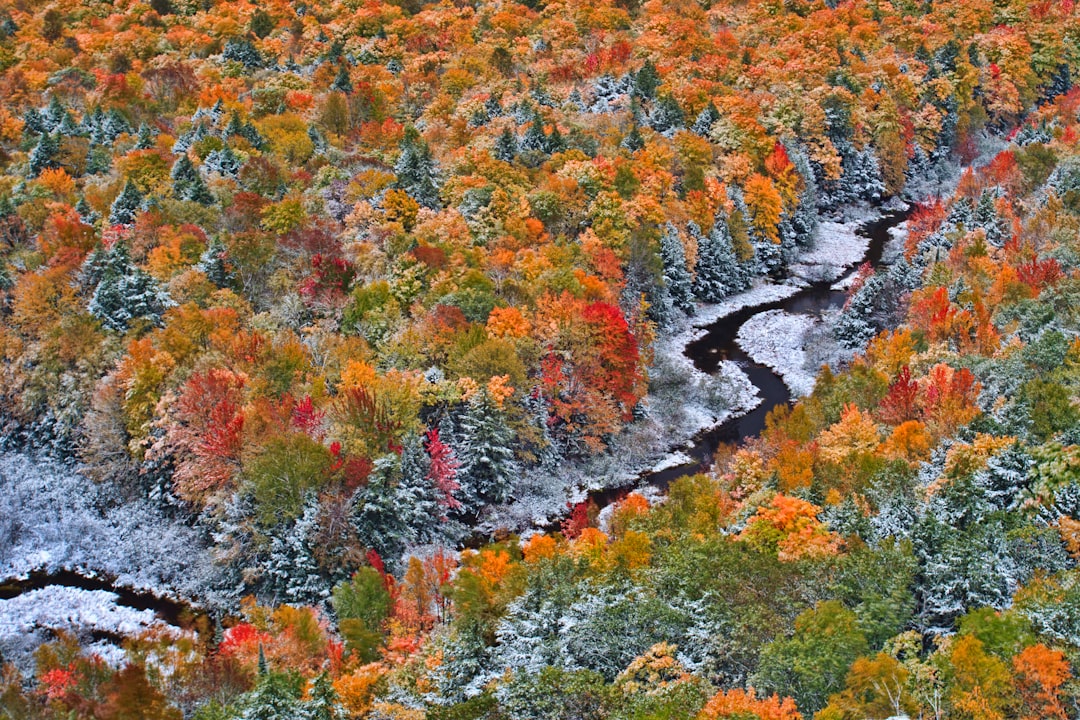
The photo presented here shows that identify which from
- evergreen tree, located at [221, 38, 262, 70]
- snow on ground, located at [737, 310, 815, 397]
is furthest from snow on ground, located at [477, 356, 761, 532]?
evergreen tree, located at [221, 38, 262, 70]

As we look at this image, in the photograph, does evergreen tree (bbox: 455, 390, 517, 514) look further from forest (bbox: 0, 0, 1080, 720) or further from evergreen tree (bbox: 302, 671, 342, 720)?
evergreen tree (bbox: 302, 671, 342, 720)

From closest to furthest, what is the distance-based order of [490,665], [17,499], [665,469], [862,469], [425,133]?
[490,665], [862,469], [17,499], [665,469], [425,133]

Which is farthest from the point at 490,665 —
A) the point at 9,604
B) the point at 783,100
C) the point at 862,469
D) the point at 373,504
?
the point at 783,100

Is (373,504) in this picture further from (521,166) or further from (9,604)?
(521,166)

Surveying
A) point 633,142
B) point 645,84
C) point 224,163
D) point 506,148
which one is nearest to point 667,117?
point 645,84

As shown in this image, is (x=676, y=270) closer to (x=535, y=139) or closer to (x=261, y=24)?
(x=535, y=139)
